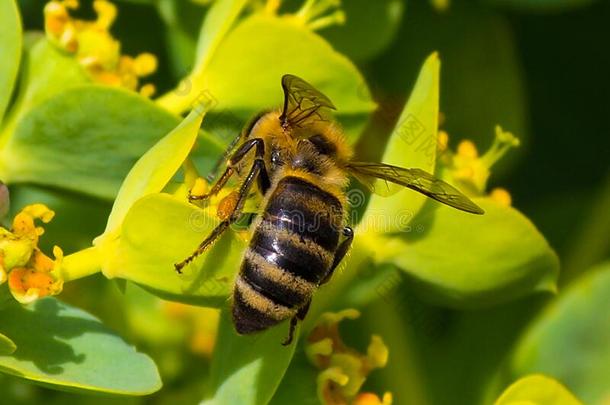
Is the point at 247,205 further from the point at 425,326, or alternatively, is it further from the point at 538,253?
the point at 425,326

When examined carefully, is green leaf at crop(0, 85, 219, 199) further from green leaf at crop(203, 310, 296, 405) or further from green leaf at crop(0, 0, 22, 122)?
green leaf at crop(203, 310, 296, 405)

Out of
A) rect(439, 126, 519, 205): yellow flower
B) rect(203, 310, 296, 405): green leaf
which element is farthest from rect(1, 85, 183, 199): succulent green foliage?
rect(439, 126, 519, 205): yellow flower

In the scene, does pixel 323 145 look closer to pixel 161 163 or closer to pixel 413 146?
pixel 413 146

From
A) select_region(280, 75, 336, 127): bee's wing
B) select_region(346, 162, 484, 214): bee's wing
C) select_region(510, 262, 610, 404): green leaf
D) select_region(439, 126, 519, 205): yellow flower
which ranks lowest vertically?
select_region(510, 262, 610, 404): green leaf

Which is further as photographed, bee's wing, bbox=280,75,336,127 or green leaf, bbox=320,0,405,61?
green leaf, bbox=320,0,405,61

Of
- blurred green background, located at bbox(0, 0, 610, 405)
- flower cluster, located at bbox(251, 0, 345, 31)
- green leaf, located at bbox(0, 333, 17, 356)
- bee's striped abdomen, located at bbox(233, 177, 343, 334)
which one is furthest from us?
blurred green background, located at bbox(0, 0, 610, 405)

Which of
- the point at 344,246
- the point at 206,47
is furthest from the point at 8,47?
the point at 344,246
